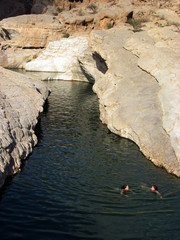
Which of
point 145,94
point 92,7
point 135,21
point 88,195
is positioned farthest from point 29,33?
point 88,195

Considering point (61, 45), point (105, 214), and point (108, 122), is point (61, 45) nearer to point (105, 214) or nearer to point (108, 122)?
point (108, 122)

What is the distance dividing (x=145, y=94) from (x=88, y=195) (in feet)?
35.4

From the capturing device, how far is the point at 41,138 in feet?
67.5

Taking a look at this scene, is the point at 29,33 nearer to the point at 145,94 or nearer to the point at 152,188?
the point at 145,94

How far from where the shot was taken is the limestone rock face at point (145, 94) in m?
16.9

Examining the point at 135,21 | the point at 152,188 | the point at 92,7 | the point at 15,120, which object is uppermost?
the point at 152,188

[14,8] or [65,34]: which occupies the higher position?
[14,8]

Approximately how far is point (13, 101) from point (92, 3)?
5555 cm

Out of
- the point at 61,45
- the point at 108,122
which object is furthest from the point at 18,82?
the point at 61,45

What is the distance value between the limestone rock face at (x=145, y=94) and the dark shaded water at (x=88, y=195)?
1004 mm

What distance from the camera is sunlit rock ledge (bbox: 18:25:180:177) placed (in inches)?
669

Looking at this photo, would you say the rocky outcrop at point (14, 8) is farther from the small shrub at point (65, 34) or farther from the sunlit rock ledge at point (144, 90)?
the sunlit rock ledge at point (144, 90)

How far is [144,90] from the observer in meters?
21.5

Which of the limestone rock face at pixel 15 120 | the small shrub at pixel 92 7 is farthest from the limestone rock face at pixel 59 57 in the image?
the limestone rock face at pixel 15 120
